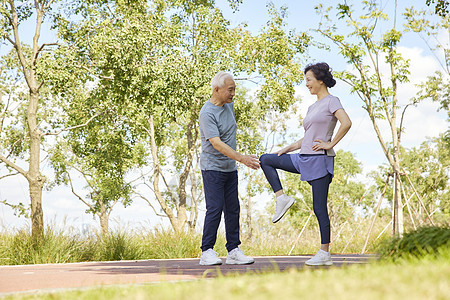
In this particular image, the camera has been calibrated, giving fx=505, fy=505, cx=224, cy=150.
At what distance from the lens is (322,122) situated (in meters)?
5.02

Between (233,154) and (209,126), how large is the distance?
16.6 inches

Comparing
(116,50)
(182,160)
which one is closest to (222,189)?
(116,50)

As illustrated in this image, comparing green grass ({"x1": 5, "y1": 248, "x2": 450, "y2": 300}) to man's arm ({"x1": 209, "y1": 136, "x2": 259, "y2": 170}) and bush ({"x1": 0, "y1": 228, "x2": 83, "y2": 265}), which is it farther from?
bush ({"x1": 0, "y1": 228, "x2": 83, "y2": 265})

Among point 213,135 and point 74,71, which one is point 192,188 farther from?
point 213,135

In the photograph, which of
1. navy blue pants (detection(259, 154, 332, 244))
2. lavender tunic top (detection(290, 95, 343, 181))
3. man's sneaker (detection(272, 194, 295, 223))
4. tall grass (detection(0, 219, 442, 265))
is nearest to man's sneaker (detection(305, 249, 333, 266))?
navy blue pants (detection(259, 154, 332, 244))

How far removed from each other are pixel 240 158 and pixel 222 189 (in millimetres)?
541

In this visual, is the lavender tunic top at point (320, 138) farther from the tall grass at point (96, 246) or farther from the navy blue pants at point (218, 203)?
the tall grass at point (96, 246)

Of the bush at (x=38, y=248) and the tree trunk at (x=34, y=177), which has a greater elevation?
the tree trunk at (x=34, y=177)

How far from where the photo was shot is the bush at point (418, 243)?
13.3ft

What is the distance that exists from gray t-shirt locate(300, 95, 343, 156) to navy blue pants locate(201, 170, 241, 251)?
36.1 inches

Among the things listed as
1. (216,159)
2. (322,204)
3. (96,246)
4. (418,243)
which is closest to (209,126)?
(216,159)

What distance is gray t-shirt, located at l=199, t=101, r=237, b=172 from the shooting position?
5270 millimetres

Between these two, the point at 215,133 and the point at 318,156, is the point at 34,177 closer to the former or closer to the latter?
the point at 215,133

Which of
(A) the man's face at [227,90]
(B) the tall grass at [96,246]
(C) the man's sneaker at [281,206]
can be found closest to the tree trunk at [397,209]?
(B) the tall grass at [96,246]
